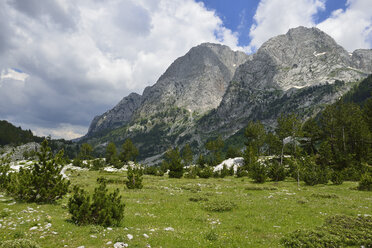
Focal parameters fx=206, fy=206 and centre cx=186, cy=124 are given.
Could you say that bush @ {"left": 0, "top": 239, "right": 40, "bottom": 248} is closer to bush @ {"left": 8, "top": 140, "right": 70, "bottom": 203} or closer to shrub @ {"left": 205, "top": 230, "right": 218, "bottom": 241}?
shrub @ {"left": 205, "top": 230, "right": 218, "bottom": 241}

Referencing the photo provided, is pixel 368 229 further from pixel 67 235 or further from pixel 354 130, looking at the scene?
pixel 354 130

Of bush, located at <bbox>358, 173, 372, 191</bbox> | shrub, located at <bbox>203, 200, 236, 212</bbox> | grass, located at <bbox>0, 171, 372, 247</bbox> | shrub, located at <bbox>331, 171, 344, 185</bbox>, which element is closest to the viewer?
grass, located at <bbox>0, 171, 372, 247</bbox>

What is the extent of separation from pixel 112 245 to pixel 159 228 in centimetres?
422

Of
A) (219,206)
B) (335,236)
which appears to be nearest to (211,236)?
(335,236)

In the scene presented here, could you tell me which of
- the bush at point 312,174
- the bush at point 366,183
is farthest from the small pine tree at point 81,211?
the bush at point 312,174

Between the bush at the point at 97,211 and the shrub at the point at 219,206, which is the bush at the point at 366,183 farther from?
the bush at the point at 97,211

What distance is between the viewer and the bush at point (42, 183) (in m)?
18.7

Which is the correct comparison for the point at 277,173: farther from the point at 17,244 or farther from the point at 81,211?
the point at 17,244

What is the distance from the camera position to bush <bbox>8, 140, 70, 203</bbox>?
734 inches

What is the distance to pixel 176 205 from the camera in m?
21.3

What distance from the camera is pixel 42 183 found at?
18875mm

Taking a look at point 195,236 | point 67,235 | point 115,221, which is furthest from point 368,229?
point 67,235

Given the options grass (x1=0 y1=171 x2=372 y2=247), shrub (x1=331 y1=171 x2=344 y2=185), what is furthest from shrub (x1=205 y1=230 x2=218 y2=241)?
shrub (x1=331 y1=171 x2=344 y2=185)

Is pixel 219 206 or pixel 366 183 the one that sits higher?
pixel 366 183
